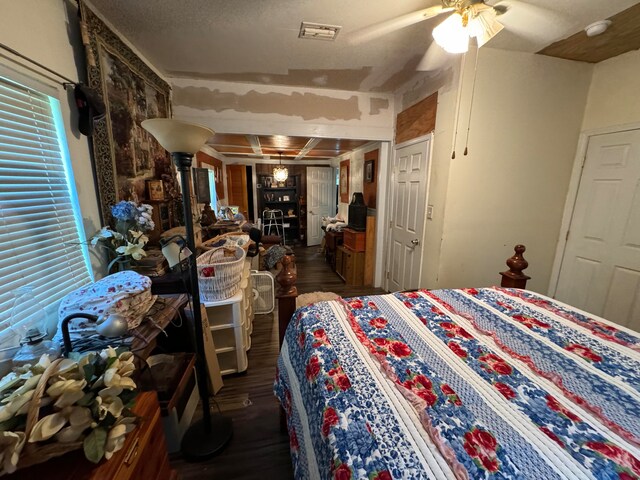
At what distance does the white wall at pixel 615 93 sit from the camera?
1.86 m

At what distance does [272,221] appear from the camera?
6461mm

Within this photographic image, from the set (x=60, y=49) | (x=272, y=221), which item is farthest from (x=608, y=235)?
(x=272, y=221)

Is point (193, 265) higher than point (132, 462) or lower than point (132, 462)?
higher

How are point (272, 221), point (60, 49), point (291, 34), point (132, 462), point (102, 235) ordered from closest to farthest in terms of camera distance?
point (132, 462)
point (60, 49)
point (102, 235)
point (291, 34)
point (272, 221)

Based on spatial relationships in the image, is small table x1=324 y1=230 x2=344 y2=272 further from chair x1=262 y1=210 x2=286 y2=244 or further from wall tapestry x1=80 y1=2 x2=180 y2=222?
wall tapestry x1=80 y1=2 x2=180 y2=222

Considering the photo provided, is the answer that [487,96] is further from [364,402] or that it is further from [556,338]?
[364,402]

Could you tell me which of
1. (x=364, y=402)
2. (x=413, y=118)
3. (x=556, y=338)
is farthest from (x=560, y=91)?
(x=364, y=402)

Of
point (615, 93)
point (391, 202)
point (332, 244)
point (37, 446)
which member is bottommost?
point (332, 244)

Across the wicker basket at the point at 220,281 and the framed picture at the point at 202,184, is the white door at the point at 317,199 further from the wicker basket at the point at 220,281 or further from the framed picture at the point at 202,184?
the wicker basket at the point at 220,281

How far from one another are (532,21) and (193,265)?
2549 mm

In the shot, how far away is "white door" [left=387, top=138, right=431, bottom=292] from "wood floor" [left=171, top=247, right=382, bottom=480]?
1651mm

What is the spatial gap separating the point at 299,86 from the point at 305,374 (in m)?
2.86

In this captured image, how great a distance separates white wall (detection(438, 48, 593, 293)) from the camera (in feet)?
6.67

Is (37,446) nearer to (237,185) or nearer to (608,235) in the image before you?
(608,235)
